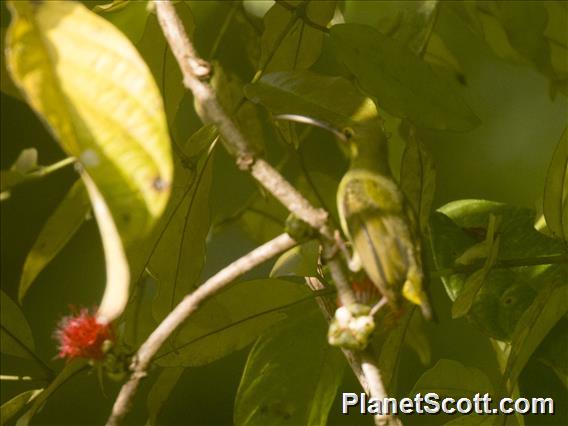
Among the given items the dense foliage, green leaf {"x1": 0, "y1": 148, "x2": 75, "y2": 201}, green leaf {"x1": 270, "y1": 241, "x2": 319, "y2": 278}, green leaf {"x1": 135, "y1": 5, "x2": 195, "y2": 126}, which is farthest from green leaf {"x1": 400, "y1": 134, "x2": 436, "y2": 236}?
green leaf {"x1": 0, "y1": 148, "x2": 75, "y2": 201}

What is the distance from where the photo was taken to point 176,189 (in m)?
1.00

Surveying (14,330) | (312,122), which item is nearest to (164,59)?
(312,122)

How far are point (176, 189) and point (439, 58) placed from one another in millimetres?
542

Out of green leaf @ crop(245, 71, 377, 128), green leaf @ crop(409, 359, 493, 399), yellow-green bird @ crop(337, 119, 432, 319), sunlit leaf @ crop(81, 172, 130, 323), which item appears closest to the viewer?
sunlit leaf @ crop(81, 172, 130, 323)

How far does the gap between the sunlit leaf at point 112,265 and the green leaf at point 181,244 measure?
29cm

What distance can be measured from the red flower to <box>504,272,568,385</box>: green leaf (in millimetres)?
346

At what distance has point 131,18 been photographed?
110 centimetres

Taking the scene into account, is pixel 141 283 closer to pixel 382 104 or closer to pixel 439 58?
pixel 382 104

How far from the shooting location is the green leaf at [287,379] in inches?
40.8

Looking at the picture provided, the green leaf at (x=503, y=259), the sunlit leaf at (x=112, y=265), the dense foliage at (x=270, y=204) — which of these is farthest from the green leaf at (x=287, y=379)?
the sunlit leaf at (x=112, y=265)

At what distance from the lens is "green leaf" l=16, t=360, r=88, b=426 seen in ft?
3.09

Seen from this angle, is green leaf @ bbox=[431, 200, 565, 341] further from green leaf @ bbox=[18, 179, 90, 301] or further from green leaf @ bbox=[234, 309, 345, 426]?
green leaf @ bbox=[18, 179, 90, 301]

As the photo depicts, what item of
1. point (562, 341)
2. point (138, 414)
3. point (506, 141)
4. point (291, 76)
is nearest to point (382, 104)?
point (291, 76)

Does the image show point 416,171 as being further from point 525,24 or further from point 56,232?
point 56,232
